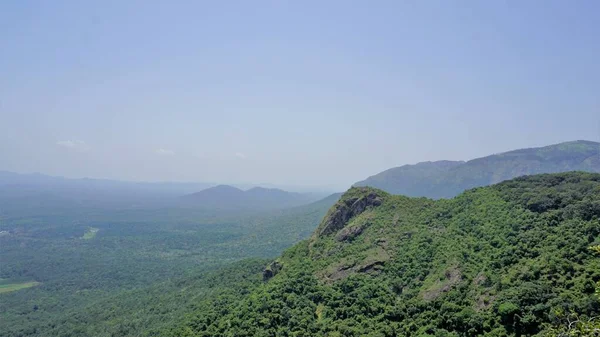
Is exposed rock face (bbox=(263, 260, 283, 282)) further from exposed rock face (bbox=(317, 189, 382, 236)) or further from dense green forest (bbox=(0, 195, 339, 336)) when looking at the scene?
dense green forest (bbox=(0, 195, 339, 336))

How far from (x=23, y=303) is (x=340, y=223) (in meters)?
86.2

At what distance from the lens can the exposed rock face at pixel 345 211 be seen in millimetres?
56719

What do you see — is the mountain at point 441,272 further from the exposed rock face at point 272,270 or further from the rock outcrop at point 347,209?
the rock outcrop at point 347,209

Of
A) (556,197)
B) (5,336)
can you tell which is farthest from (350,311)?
(5,336)

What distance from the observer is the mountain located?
27734 mm

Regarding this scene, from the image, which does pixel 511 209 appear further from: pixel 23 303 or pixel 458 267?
pixel 23 303

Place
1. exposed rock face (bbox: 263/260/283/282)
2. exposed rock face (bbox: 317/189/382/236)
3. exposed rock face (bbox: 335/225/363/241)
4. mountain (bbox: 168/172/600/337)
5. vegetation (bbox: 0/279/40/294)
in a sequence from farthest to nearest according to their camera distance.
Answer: vegetation (bbox: 0/279/40/294)
exposed rock face (bbox: 317/189/382/236)
exposed rock face (bbox: 263/260/283/282)
exposed rock face (bbox: 335/225/363/241)
mountain (bbox: 168/172/600/337)

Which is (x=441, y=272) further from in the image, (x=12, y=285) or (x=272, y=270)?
(x=12, y=285)

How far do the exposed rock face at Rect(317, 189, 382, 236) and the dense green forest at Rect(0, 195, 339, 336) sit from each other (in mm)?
20098

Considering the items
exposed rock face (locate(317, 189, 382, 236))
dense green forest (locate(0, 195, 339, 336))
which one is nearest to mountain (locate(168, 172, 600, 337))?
exposed rock face (locate(317, 189, 382, 236))

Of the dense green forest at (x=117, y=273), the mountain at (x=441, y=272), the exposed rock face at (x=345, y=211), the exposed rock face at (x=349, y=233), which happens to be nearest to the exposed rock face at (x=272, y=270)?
the mountain at (x=441, y=272)

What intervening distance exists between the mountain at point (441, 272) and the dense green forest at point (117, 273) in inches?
919

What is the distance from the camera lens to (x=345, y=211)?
2303 inches

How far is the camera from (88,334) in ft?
200
